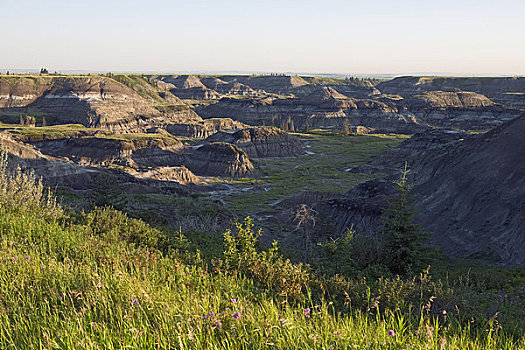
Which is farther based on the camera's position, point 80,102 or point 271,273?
point 80,102

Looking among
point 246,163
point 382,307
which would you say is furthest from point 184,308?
point 246,163

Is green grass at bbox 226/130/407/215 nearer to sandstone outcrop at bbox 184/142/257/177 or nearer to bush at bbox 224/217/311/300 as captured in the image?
sandstone outcrop at bbox 184/142/257/177

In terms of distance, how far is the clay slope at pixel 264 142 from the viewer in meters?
114

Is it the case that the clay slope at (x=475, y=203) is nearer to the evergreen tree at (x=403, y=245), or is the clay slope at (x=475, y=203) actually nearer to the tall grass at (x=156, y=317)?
the evergreen tree at (x=403, y=245)

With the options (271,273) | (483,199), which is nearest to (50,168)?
(483,199)

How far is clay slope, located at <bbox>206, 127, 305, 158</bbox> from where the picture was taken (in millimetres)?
114375

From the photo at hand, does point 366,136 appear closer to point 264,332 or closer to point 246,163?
point 246,163

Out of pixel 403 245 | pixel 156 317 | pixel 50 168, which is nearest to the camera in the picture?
pixel 156 317

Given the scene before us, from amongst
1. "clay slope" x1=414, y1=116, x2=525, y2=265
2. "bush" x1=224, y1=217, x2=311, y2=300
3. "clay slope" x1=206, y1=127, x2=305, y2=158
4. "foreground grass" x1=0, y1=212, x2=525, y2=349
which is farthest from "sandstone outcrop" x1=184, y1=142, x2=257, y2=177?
"foreground grass" x1=0, y1=212, x2=525, y2=349

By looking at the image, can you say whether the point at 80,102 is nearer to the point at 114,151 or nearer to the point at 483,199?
the point at 114,151

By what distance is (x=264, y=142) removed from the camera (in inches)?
4611

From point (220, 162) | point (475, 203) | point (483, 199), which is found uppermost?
point (483, 199)

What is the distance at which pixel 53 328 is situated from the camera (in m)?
3.95

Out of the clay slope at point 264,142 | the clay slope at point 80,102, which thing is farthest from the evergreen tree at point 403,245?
the clay slope at point 80,102
